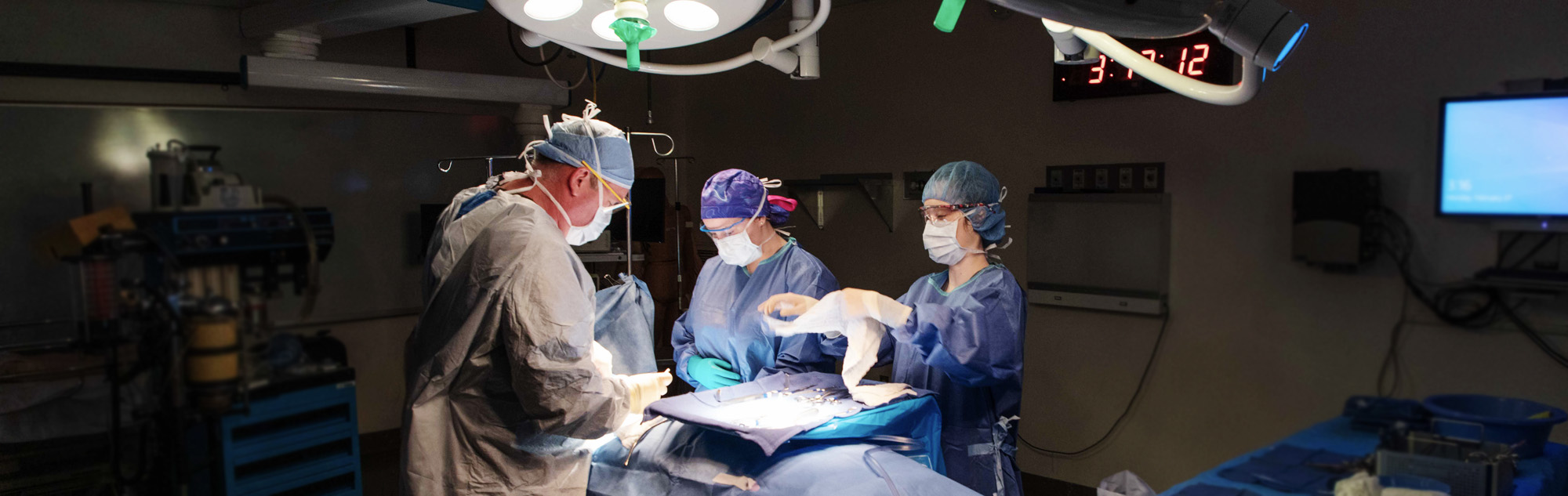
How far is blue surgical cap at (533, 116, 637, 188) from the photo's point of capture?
62.6 inches

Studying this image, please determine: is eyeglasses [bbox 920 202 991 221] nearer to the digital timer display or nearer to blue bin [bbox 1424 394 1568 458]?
the digital timer display

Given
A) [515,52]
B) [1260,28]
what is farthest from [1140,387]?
[515,52]

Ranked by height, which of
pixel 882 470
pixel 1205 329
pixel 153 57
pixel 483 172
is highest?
pixel 153 57

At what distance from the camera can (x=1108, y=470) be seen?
4.09 feet

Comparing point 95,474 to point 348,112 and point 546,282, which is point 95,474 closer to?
point 348,112

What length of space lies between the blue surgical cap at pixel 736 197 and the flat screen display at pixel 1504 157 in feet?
4.40

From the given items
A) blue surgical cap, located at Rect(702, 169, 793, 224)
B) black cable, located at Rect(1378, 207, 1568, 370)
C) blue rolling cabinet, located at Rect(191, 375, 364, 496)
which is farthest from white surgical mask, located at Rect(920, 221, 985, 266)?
blue rolling cabinet, located at Rect(191, 375, 364, 496)

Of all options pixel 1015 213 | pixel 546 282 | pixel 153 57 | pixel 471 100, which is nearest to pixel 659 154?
pixel 471 100

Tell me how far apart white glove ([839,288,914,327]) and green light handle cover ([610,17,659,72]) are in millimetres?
640

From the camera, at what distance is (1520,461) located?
897 millimetres

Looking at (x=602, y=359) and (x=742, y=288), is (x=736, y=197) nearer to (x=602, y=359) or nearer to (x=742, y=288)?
(x=742, y=288)

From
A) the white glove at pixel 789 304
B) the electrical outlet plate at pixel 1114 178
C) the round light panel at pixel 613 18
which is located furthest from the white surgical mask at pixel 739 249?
the electrical outlet plate at pixel 1114 178

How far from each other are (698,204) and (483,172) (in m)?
0.60

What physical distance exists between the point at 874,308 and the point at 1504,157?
1066mm
